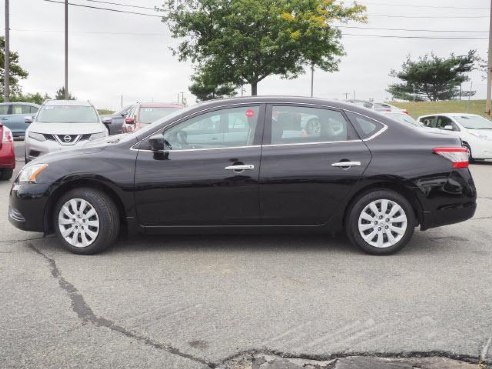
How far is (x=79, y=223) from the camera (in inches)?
216

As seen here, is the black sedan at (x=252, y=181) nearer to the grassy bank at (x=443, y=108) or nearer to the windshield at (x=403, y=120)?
the windshield at (x=403, y=120)

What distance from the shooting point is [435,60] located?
5256 centimetres

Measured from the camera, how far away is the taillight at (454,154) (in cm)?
555

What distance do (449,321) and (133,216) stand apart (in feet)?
9.68

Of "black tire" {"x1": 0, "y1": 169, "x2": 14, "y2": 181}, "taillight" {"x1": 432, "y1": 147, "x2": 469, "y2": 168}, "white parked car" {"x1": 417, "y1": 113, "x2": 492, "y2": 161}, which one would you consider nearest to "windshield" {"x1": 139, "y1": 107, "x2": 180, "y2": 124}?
"black tire" {"x1": 0, "y1": 169, "x2": 14, "y2": 181}

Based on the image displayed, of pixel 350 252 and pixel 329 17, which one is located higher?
pixel 329 17

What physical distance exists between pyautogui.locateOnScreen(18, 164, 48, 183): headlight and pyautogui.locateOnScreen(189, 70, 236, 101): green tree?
418 inches

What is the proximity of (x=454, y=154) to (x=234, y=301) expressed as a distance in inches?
108

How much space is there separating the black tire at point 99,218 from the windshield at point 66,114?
26.5ft

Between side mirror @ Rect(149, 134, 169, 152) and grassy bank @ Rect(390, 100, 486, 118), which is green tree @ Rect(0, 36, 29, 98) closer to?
grassy bank @ Rect(390, 100, 486, 118)

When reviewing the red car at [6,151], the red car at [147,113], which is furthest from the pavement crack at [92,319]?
the red car at [147,113]

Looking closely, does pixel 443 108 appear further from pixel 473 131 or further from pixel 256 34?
pixel 473 131

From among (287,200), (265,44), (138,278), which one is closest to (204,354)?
(138,278)

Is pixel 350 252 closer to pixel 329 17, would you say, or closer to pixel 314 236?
pixel 314 236
